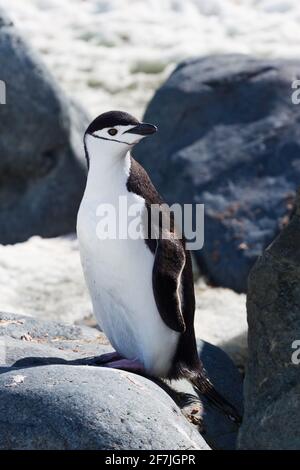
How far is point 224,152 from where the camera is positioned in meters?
7.92

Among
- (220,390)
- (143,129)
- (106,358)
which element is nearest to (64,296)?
(220,390)

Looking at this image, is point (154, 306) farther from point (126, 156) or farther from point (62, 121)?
point (62, 121)

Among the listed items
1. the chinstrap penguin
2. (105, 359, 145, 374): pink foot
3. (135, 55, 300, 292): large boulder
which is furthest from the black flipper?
(135, 55, 300, 292): large boulder

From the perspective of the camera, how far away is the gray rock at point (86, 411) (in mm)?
3654

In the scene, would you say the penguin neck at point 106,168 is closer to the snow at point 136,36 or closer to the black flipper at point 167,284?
the black flipper at point 167,284

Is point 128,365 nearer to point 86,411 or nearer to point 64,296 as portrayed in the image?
point 86,411

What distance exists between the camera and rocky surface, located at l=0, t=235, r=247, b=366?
633 cm

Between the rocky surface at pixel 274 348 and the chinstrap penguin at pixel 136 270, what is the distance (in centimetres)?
44

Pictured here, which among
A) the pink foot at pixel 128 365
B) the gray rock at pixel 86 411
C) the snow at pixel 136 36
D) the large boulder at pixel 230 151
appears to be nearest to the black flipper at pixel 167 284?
the pink foot at pixel 128 365

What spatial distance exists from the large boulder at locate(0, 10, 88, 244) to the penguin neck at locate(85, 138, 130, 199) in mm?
3799

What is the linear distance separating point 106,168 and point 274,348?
97 cm
